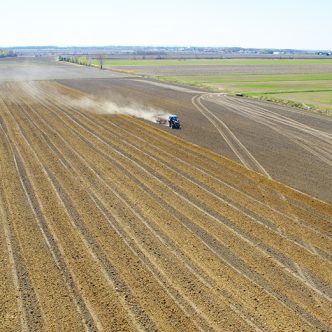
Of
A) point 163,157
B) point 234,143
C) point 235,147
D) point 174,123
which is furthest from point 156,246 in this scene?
point 174,123

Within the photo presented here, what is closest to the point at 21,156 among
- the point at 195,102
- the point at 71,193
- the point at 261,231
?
the point at 71,193

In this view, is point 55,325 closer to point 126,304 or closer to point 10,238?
point 126,304

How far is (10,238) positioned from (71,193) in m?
5.08

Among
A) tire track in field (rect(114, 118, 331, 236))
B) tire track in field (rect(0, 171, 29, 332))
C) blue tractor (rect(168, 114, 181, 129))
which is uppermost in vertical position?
blue tractor (rect(168, 114, 181, 129))

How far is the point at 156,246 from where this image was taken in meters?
16.1

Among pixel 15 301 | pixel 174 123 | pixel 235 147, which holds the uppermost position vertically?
pixel 174 123

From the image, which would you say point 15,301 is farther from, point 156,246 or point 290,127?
point 290,127

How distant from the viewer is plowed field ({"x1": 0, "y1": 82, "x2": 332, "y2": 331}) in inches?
481

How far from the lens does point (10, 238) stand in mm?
16531

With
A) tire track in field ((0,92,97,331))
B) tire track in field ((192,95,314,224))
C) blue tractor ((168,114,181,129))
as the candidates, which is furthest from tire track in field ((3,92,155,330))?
blue tractor ((168,114,181,129))

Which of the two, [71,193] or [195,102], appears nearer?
[71,193]

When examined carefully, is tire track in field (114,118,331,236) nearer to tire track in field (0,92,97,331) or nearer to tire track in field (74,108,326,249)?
tire track in field (74,108,326,249)

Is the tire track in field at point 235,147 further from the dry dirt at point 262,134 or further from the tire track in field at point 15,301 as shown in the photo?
the tire track in field at point 15,301

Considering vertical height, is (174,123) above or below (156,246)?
above
